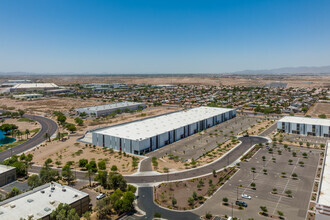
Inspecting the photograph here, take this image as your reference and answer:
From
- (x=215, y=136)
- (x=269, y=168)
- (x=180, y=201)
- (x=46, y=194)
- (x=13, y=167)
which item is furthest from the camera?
(x=215, y=136)

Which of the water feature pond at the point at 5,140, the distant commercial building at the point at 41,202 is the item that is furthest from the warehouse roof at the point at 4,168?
the water feature pond at the point at 5,140

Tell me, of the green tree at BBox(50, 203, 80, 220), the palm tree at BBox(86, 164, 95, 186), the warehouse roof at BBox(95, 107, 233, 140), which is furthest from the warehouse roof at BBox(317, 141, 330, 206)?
the warehouse roof at BBox(95, 107, 233, 140)

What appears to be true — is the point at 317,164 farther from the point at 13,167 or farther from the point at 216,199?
the point at 13,167

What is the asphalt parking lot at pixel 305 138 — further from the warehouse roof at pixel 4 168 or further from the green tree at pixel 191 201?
the warehouse roof at pixel 4 168

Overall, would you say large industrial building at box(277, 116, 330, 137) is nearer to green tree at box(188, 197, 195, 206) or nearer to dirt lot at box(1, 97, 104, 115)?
green tree at box(188, 197, 195, 206)

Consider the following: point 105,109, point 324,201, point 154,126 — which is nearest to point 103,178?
point 324,201

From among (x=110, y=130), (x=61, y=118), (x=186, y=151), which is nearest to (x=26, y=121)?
(x=61, y=118)

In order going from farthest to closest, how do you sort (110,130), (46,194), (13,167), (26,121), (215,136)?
(26,121), (215,136), (110,130), (13,167), (46,194)
